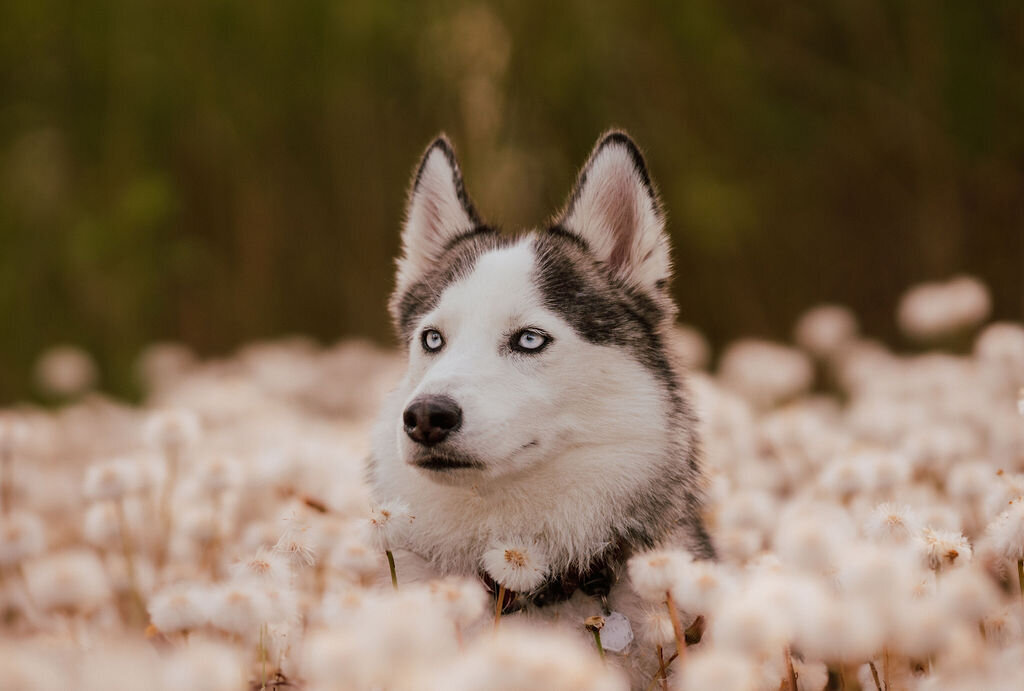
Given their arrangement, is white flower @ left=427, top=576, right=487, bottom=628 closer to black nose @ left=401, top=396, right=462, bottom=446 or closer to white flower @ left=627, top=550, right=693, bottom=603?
white flower @ left=627, top=550, right=693, bottom=603

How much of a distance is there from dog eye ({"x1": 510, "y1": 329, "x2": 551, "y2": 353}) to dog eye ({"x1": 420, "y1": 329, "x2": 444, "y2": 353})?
27 centimetres

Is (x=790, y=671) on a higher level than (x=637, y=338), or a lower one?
lower

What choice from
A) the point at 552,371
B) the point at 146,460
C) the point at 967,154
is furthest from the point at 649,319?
the point at 967,154

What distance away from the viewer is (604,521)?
2.68m

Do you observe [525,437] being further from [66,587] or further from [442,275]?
[66,587]

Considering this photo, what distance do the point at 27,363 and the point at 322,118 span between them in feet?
11.2

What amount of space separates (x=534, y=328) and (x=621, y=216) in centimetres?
59

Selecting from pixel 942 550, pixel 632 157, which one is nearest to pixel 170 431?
pixel 632 157

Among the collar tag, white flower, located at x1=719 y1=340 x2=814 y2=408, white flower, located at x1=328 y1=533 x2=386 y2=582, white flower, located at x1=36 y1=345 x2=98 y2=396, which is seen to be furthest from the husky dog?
white flower, located at x1=36 y1=345 x2=98 y2=396

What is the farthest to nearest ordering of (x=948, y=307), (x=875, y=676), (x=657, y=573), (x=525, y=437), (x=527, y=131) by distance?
(x=527, y=131)
(x=948, y=307)
(x=525, y=437)
(x=875, y=676)
(x=657, y=573)

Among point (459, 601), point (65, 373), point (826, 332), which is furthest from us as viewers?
point (65, 373)

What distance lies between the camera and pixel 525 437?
261 centimetres

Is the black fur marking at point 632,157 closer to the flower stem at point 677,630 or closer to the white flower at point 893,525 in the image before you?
the white flower at point 893,525

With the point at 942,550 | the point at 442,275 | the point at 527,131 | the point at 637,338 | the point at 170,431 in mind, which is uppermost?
the point at 527,131
